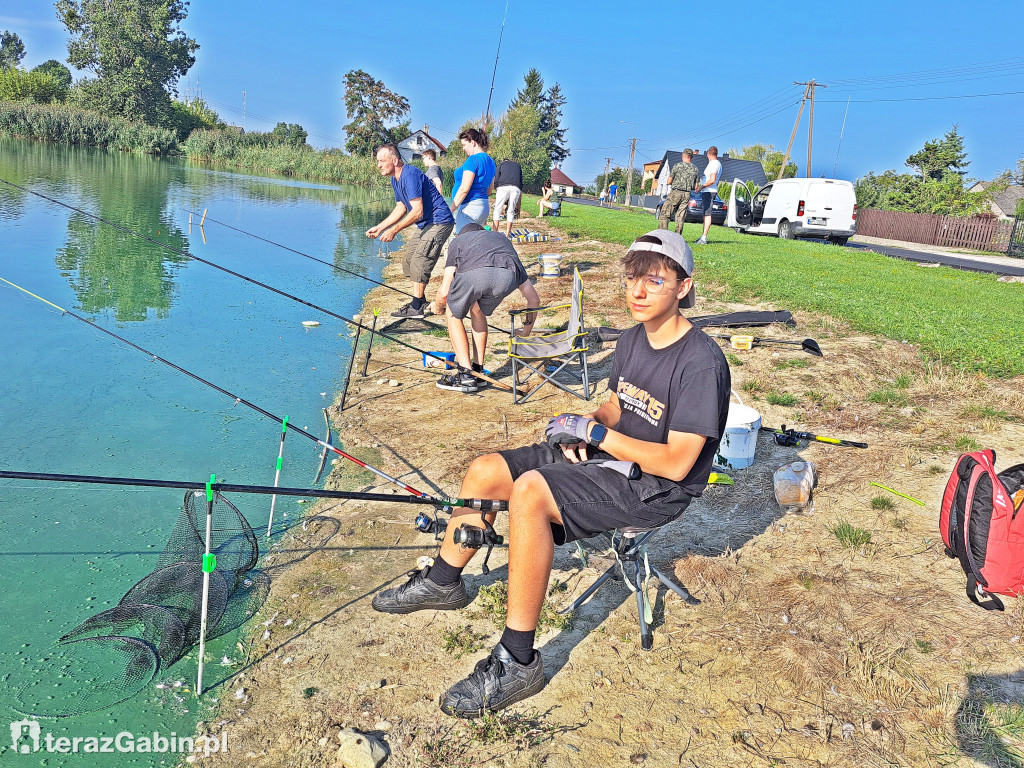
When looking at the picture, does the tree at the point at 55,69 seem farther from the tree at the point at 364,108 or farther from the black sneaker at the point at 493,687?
the black sneaker at the point at 493,687

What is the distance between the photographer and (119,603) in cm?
296

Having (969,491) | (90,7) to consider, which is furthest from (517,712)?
(90,7)

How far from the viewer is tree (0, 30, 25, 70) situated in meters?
117

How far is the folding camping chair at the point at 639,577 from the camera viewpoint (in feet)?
9.45

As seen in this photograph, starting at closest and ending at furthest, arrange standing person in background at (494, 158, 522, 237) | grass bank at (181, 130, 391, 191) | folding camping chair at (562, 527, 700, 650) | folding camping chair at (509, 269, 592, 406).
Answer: folding camping chair at (562, 527, 700, 650), folding camping chair at (509, 269, 592, 406), standing person in background at (494, 158, 522, 237), grass bank at (181, 130, 391, 191)

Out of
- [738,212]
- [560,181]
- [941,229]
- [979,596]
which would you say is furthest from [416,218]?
[560,181]

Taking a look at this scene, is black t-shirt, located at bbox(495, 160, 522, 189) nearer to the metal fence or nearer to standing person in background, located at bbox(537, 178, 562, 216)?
standing person in background, located at bbox(537, 178, 562, 216)

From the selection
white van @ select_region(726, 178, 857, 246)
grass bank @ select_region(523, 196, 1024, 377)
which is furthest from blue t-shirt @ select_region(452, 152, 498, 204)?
white van @ select_region(726, 178, 857, 246)

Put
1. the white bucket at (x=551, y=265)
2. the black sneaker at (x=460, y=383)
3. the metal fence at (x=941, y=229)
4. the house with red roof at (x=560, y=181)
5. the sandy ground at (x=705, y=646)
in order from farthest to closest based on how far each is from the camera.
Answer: the house with red roof at (x=560, y=181) → the metal fence at (x=941, y=229) → the white bucket at (x=551, y=265) → the black sneaker at (x=460, y=383) → the sandy ground at (x=705, y=646)

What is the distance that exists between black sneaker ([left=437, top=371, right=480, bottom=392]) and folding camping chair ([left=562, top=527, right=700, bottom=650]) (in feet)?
9.99

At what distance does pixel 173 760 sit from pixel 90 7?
79034 mm

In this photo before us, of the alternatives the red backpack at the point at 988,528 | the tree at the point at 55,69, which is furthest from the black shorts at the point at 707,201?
the tree at the point at 55,69

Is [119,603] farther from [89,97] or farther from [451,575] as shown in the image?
[89,97]

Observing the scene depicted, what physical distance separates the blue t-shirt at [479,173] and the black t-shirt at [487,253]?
1912 mm
